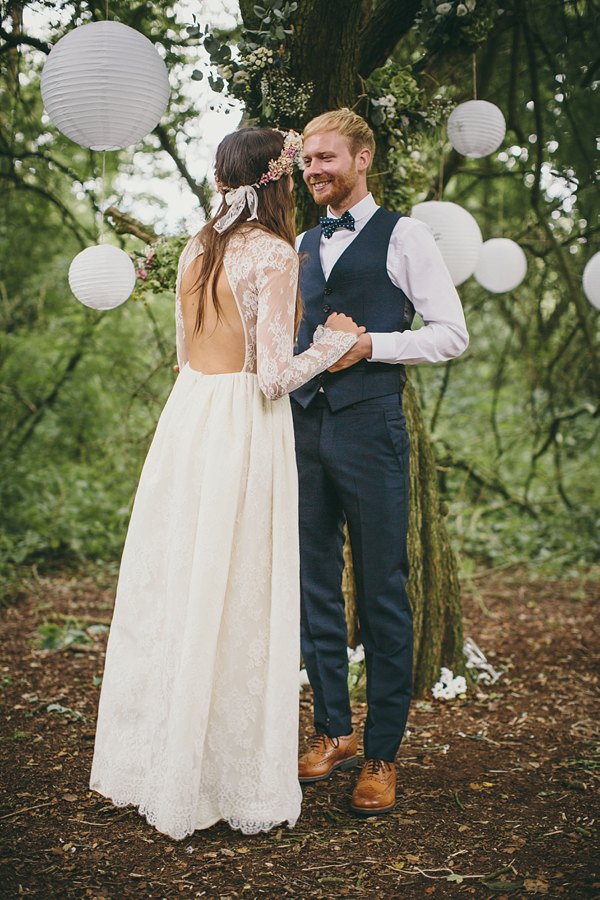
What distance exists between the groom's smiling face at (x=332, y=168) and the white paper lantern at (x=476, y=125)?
1.06m

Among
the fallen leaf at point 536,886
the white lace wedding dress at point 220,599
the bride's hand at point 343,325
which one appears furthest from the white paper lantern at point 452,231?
the fallen leaf at point 536,886

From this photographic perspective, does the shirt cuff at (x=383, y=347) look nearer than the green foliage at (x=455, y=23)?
Yes

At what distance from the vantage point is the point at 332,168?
2.33 metres

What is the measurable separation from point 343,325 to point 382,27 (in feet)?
5.15

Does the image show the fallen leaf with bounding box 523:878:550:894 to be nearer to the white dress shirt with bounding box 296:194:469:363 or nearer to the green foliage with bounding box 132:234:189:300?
the white dress shirt with bounding box 296:194:469:363

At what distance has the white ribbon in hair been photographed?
6.79 feet

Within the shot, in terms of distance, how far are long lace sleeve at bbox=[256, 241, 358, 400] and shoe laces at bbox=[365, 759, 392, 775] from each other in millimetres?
1211

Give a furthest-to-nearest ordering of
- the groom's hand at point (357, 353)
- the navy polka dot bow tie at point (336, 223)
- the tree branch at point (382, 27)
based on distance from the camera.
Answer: the tree branch at point (382, 27) < the navy polka dot bow tie at point (336, 223) < the groom's hand at point (357, 353)

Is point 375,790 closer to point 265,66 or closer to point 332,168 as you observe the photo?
point 332,168

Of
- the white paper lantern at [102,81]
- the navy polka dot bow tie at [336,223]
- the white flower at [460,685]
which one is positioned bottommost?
the white flower at [460,685]

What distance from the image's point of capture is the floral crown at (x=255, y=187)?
2.06 meters

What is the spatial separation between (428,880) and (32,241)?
6.09m

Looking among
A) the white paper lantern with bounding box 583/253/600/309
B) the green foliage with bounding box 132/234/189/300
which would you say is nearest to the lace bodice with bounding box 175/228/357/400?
the green foliage with bounding box 132/234/189/300

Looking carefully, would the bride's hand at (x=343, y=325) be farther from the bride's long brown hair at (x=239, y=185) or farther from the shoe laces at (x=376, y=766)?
the shoe laces at (x=376, y=766)
